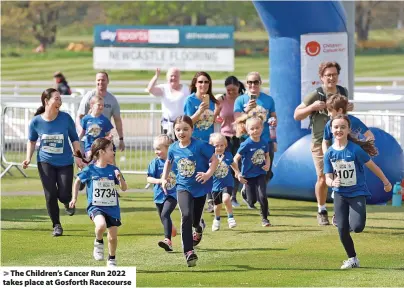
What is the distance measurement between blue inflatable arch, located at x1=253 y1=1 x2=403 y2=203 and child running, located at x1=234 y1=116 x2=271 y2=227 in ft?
7.26

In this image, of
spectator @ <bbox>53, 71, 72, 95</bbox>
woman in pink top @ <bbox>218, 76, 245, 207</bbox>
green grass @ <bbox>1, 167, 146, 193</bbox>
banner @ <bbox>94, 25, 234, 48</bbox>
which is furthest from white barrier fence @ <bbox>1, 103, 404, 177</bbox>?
banner @ <bbox>94, 25, 234, 48</bbox>

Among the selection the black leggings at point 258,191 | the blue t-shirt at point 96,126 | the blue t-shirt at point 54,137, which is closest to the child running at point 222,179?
the black leggings at point 258,191

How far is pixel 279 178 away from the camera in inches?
705

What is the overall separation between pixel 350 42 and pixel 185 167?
5.96 m

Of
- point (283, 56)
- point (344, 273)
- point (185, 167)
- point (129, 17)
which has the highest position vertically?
point (129, 17)

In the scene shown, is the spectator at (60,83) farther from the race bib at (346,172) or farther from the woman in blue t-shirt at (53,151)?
the race bib at (346,172)

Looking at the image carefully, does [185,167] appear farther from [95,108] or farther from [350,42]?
[350,42]

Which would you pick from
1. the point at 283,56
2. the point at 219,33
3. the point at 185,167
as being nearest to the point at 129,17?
the point at 219,33

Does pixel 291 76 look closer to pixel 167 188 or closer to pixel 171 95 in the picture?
pixel 171 95

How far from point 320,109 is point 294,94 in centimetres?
315

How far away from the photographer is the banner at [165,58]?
5006 centimetres

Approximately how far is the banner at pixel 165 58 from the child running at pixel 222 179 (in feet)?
113

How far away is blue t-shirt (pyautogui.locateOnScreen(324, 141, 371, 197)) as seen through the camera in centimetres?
1211

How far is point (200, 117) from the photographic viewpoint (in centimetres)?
1529
